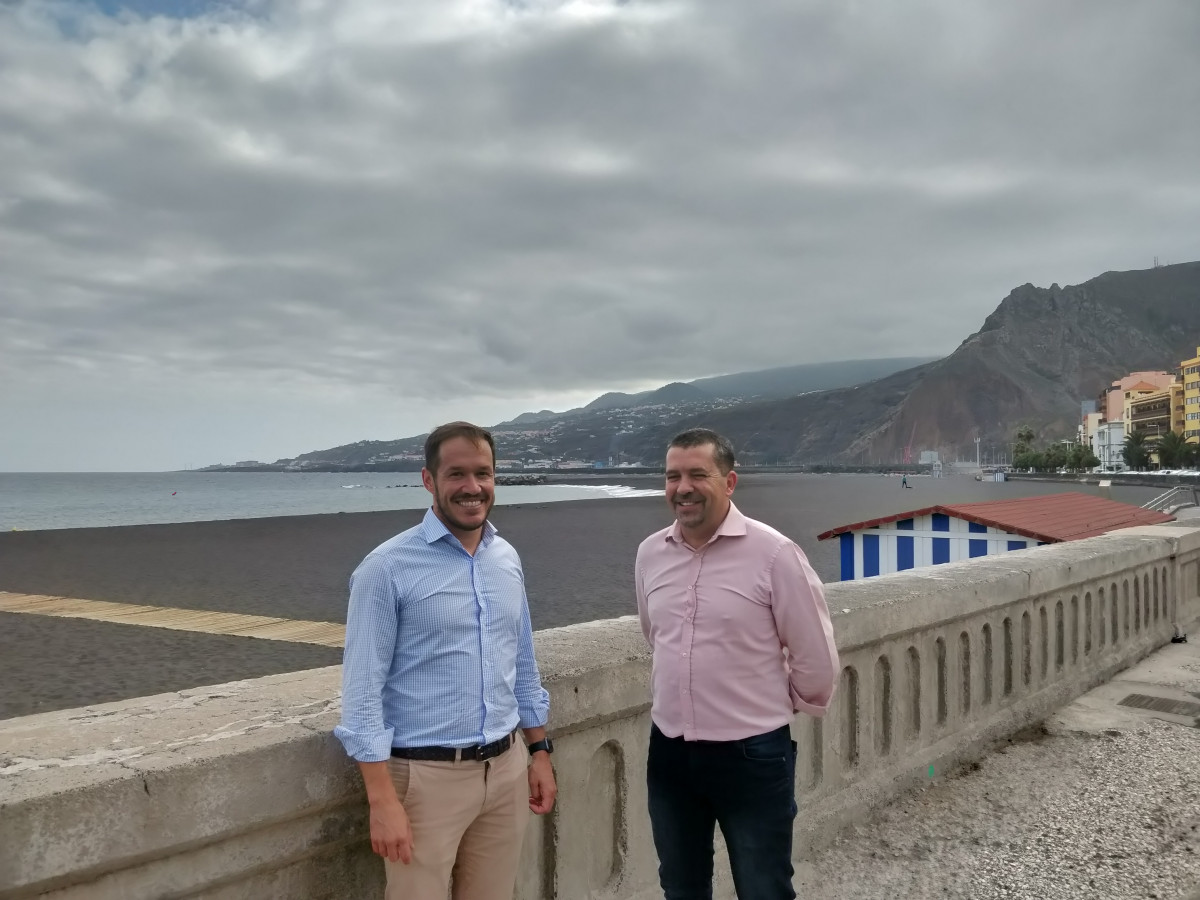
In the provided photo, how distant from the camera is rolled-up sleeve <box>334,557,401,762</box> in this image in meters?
1.94

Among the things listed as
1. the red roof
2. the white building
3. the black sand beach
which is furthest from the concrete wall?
the white building

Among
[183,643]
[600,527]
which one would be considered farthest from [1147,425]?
[183,643]

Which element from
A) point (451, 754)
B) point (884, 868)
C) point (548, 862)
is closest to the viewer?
point (451, 754)

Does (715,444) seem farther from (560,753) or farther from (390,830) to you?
(390,830)

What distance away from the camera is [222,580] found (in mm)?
25922

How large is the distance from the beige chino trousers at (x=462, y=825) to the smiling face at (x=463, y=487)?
1.81 ft

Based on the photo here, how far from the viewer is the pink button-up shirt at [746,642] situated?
2.39 m

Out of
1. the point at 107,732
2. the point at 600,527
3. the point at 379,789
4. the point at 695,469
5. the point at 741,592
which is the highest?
the point at 695,469

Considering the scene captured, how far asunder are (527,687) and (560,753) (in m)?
0.41

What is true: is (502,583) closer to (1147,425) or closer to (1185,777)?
(1185,777)

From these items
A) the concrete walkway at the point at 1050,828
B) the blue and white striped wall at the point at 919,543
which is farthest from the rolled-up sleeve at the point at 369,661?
the blue and white striped wall at the point at 919,543

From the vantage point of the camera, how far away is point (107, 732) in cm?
202

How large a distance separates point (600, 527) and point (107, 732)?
143 feet

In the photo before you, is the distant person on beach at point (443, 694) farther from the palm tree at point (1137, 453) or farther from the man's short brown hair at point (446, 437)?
the palm tree at point (1137, 453)
